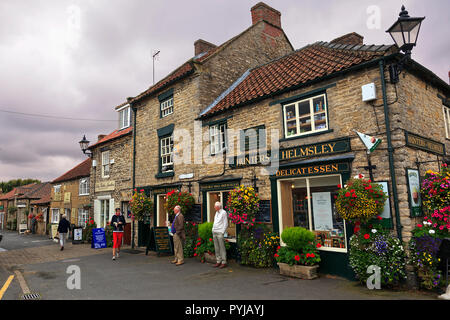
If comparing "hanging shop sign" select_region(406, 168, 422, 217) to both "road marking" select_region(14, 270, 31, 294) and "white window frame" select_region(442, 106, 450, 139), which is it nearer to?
"white window frame" select_region(442, 106, 450, 139)

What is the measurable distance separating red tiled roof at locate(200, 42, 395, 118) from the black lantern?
1.25 m

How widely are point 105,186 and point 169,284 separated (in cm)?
1232

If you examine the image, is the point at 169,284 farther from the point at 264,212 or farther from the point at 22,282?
the point at 22,282

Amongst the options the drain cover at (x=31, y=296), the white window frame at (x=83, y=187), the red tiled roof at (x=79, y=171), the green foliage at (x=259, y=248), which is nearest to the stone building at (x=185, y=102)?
the green foliage at (x=259, y=248)

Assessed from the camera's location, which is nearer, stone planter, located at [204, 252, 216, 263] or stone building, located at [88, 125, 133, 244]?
stone planter, located at [204, 252, 216, 263]

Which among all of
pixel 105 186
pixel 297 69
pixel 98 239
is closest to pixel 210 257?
pixel 297 69

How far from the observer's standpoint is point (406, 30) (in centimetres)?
634

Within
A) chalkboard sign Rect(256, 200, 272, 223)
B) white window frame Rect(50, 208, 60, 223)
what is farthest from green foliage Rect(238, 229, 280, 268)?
white window frame Rect(50, 208, 60, 223)

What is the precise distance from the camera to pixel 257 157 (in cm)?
1009

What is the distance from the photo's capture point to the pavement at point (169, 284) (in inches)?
254

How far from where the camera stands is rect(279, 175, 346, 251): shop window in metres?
8.16
